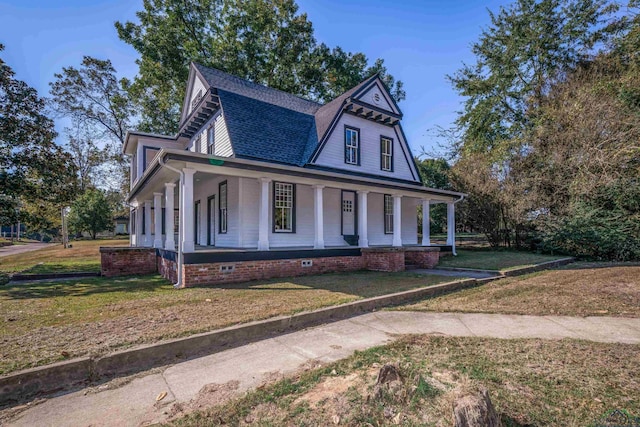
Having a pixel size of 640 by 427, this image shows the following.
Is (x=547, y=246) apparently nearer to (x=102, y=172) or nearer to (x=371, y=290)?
(x=371, y=290)

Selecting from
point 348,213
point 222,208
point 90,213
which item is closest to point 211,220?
point 222,208

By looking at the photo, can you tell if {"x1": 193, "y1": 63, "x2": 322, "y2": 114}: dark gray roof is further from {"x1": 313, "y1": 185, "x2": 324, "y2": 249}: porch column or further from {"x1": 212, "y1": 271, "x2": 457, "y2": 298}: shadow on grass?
{"x1": 212, "y1": 271, "x2": 457, "y2": 298}: shadow on grass

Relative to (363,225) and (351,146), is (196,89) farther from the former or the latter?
(363,225)

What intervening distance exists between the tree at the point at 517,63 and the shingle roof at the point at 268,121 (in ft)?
36.3

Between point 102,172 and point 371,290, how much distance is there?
118ft

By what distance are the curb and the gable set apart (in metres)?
11.5

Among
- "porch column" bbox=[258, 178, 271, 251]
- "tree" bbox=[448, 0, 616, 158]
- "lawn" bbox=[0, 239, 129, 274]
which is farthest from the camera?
"tree" bbox=[448, 0, 616, 158]

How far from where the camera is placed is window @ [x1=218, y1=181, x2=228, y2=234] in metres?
11.6

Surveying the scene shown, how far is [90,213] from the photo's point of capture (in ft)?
130

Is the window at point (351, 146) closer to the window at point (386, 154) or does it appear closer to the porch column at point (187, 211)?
the window at point (386, 154)

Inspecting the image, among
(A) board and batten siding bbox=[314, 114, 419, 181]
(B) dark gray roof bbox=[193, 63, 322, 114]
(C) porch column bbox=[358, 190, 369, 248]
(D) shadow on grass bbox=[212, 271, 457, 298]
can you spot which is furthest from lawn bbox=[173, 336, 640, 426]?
(B) dark gray roof bbox=[193, 63, 322, 114]

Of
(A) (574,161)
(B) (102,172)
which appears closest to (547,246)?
(A) (574,161)

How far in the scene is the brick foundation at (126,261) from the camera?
11133 millimetres

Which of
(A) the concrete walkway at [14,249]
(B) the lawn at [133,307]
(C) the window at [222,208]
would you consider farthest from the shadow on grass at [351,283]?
(A) the concrete walkway at [14,249]
